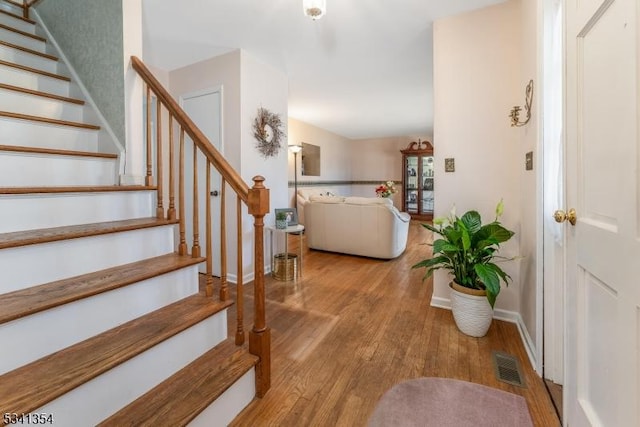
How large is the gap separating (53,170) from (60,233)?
0.68 m

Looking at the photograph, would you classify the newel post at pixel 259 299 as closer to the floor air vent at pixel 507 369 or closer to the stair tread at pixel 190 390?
the stair tread at pixel 190 390

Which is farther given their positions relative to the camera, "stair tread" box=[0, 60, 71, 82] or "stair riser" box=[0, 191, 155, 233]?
"stair tread" box=[0, 60, 71, 82]

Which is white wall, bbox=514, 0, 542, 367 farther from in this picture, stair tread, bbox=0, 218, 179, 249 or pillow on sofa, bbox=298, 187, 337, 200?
pillow on sofa, bbox=298, 187, 337, 200

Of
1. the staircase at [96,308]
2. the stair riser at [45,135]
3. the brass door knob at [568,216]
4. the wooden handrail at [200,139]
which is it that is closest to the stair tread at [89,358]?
the staircase at [96,308]

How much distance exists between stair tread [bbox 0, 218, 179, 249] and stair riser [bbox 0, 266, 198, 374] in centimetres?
31

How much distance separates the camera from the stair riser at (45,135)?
1726mm

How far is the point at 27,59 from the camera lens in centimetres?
225

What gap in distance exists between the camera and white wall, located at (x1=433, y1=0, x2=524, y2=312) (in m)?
2.12

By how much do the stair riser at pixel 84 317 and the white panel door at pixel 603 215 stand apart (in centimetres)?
174

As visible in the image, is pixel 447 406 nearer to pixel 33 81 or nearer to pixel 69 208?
pixel 69 208

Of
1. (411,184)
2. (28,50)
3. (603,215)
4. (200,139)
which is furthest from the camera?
(411,184)

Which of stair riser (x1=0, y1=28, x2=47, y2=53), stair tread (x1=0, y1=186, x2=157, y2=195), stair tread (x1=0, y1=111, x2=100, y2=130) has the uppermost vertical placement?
stair riser (x1=0, y1=28, x2=47, y2=53)

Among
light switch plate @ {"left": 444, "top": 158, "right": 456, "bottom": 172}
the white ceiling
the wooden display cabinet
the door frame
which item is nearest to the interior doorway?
the door frame

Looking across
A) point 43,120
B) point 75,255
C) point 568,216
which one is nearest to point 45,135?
point 43,120
